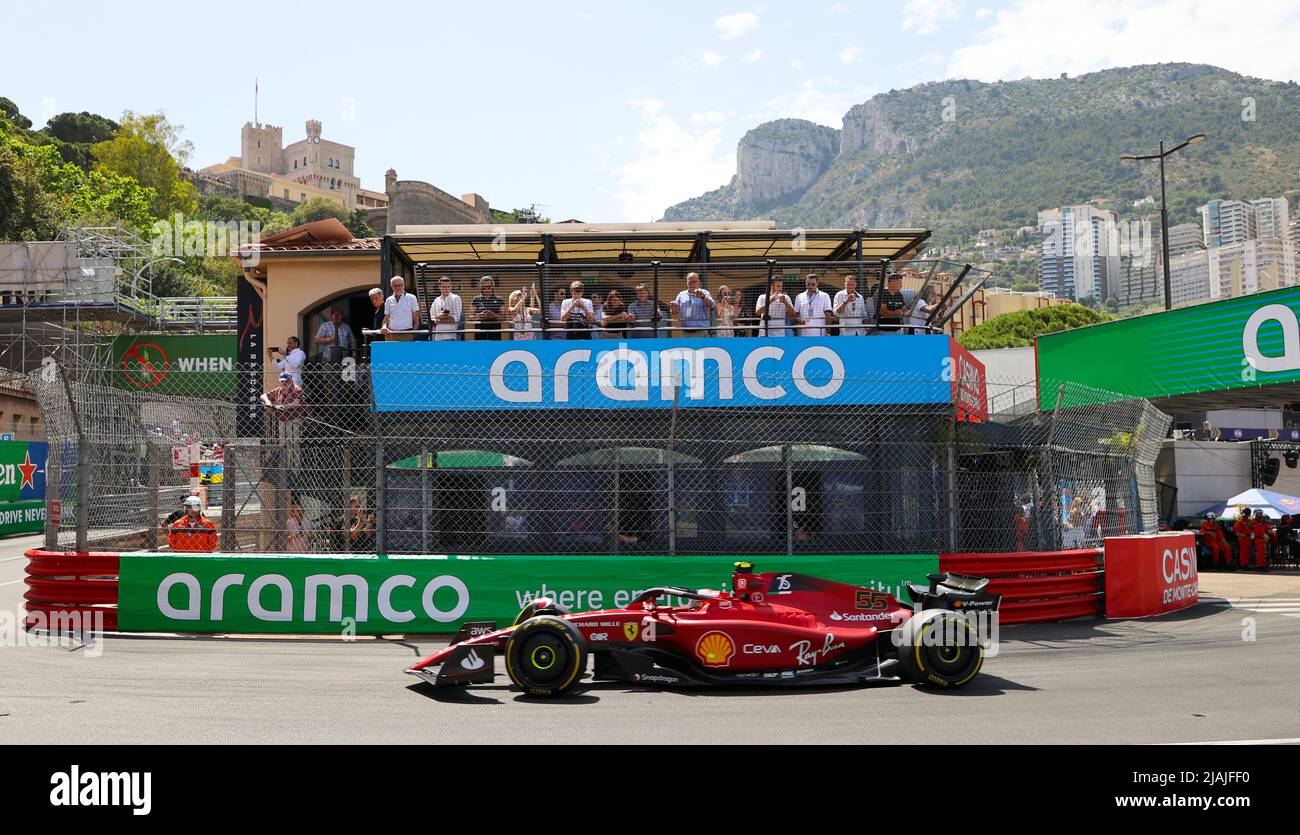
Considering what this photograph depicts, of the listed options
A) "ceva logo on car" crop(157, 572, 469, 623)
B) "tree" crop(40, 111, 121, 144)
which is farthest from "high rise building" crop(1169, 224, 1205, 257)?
"ceva logo on car" crop(157, 572, 469, 623)

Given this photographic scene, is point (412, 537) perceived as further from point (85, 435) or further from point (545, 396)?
point (85, 435)

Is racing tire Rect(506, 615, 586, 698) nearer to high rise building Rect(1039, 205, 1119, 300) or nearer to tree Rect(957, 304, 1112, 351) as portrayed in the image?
tree Rect(957, 304, 1112, 351)

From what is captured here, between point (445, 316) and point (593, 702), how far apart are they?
6649 mm

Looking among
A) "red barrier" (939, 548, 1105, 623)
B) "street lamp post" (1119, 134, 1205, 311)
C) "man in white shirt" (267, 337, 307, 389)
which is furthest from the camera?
"street lamp post" (1119, 134, 1205, 311)

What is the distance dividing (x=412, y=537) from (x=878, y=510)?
5.39m

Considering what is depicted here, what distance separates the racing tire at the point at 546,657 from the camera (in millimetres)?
7586

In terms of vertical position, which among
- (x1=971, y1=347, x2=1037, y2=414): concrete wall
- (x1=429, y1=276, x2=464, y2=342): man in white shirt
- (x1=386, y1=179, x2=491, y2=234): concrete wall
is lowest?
(x1=429, y1=276, x2=464, y2=342): man in white shirt

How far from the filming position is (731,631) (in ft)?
26.3

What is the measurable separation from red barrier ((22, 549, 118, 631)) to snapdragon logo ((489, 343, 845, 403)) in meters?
4.67

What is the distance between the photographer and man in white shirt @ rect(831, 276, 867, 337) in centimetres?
1289

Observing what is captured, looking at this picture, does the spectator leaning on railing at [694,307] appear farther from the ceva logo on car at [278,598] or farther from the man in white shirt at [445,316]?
the ceva logo on car at [278,598]

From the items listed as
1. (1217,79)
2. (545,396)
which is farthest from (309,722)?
(1217,79)

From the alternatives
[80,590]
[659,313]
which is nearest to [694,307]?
[659,313]
